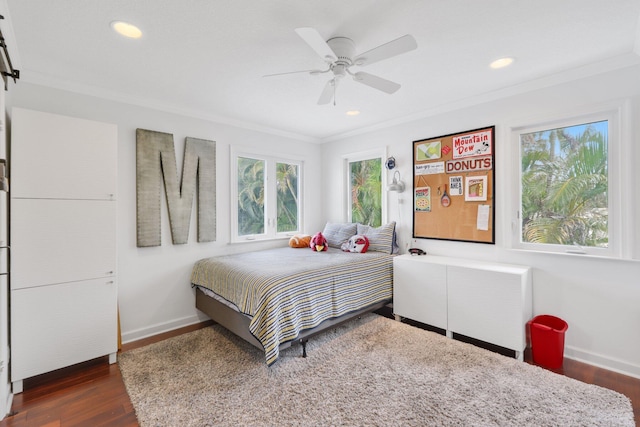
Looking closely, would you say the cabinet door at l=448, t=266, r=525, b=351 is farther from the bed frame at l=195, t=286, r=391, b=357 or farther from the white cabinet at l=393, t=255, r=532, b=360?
the bed frame at l=195, t=286, r=391, b=357

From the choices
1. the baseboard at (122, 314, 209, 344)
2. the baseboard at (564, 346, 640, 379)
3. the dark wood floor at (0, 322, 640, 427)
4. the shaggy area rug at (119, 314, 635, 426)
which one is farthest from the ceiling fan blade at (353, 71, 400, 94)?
the baseboard at (122, 314, 209, 344)

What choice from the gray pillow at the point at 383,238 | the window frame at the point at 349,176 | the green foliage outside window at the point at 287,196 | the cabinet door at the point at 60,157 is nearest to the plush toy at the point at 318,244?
the gray pillow at the point at 383,238

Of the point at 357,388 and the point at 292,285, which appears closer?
the point at 357,388

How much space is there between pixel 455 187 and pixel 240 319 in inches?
102

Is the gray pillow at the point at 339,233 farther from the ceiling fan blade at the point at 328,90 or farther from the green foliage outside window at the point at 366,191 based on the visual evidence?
the ceiling fan blade at the point at 328,90

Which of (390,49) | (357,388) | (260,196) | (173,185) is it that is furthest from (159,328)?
(390,49)

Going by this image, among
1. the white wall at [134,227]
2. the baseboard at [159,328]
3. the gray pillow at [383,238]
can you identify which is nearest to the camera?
the white wall at [134,227]

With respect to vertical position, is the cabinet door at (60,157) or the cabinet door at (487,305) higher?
the cabinet door at (60,157)

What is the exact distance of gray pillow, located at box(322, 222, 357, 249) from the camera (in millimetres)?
4016

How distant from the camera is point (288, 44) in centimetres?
204

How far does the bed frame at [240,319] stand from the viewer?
2521mm

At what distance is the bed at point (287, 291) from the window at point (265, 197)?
58 cm

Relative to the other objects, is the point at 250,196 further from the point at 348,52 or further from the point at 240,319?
the point at 348,52

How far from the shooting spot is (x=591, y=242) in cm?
251
